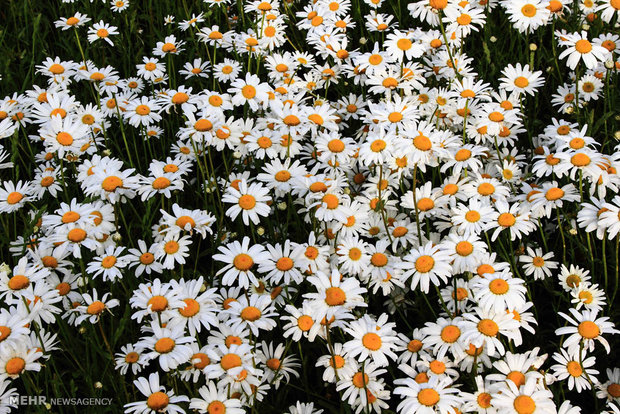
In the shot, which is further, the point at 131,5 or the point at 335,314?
the point at 131,5

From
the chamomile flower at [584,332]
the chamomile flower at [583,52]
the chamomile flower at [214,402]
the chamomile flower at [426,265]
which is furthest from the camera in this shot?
the chamomile flower at [583,52]

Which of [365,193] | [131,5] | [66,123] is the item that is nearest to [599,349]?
[365,193]

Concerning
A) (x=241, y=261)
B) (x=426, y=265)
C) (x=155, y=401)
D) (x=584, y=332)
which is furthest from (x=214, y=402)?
(x=584, y=332)

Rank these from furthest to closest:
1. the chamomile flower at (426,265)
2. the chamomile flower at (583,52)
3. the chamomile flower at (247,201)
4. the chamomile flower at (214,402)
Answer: the chamomile flower at (583,52) < the chamomile flower at (247,201) < the chamomile flower at (426,265) < the chamomile flower at (214,402)

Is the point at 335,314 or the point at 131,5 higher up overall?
the point at 131,5

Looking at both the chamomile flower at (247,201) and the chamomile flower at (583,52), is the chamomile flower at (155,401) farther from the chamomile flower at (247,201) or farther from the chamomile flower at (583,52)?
the chamomile flower at (583,52)

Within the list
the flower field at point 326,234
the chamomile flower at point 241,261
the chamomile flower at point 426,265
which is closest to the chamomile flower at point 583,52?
the flower field at point 326,234

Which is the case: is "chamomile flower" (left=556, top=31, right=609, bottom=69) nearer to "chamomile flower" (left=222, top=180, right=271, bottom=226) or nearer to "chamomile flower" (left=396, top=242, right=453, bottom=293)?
"chamomile flower" (left=396, top=242, right=453, bottom=293)

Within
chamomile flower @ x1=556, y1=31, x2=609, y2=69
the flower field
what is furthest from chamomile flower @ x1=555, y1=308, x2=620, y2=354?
chamomile flower @ x1=556, y1=31, x2=609, y2=69

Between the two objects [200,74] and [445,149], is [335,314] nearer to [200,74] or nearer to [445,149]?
[445,149]
